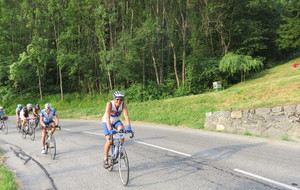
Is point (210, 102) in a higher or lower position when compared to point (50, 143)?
higher

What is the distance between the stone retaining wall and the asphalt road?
2.96 feet

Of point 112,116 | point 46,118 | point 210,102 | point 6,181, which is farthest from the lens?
point 210,102

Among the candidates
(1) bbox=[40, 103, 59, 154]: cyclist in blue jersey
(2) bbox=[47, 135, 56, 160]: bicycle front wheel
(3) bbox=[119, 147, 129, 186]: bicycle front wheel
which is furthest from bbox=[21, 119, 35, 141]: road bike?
(3) bbox=[119, 147, 129, 186]: bicycle front wheel

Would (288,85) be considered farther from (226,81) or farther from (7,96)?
(7,96)

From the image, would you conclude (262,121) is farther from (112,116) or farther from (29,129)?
(29,129)

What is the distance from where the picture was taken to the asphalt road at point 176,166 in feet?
16.5

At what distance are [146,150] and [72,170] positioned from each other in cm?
286

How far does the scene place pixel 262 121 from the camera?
33.6ft

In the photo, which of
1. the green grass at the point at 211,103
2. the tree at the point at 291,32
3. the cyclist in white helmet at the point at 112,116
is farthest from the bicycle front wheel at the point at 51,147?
the tree at the point at 291,32

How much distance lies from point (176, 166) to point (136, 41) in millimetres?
19938

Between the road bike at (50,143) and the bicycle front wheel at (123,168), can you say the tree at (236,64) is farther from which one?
the bicycle front wheel at (123,168)

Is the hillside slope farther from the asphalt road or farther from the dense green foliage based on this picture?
A: the dense green foliage

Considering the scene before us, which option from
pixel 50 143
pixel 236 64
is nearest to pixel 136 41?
pixel 236 64

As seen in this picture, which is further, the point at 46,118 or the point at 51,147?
the point at 46,118
